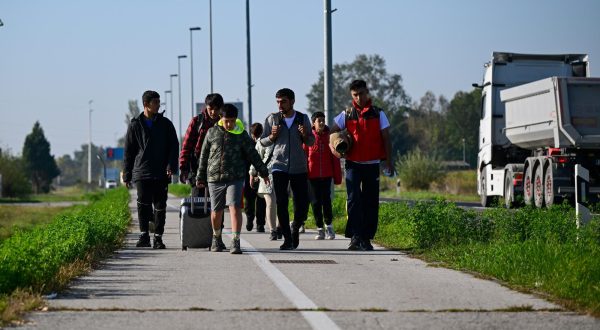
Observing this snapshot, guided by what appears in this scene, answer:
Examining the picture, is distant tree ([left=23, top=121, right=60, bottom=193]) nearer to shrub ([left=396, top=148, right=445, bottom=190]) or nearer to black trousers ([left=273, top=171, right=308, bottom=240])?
shrub ([left=396, top=148, right=445, bottom=190])

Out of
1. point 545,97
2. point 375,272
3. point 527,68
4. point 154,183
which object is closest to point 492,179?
point 527,68

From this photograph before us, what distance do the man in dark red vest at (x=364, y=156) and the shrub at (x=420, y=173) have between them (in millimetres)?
45848

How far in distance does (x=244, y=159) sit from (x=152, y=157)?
1534mm

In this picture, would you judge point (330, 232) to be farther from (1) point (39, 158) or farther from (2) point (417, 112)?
(1) point (39, 158)

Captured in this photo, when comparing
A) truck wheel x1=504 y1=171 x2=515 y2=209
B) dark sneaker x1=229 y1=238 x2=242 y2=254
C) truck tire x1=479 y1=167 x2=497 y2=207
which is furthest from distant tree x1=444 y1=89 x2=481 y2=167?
dark sneaker x1=229 y1=238 x2=242 y2=254

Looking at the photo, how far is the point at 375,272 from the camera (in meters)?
12.4

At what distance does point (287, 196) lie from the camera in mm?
16031

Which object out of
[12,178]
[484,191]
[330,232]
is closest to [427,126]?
[12,178]

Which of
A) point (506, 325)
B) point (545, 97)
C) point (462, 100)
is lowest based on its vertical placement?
point (506, 325)

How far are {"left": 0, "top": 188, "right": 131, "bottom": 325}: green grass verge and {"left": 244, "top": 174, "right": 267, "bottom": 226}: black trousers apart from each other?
4.25m

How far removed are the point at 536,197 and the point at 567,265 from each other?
1778 centimetres

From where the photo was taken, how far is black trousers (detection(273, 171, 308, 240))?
52.3ft

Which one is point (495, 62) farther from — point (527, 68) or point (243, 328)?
point (243, 328)

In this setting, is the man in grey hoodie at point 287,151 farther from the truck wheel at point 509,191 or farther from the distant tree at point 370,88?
the distant tree at point 370,88
